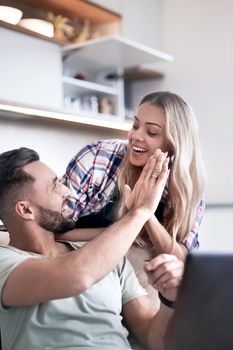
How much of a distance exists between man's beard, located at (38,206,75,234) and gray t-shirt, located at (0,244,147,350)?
13 cm

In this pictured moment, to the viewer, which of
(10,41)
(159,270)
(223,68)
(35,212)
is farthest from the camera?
(223,68)

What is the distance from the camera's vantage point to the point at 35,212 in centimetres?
154

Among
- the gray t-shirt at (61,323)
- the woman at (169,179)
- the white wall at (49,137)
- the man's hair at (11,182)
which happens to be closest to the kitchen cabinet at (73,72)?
the white wall at (49,137)

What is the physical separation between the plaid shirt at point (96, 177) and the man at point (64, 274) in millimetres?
429

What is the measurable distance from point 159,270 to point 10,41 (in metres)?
2.17

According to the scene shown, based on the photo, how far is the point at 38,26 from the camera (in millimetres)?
3176

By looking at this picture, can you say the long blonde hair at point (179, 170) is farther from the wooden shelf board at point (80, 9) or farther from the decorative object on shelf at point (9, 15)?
the wooden shelf board at point (80, 9)

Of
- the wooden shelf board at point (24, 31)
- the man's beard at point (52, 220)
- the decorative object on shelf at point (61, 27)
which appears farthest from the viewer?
the decorative object on shelf at point (61, 27)

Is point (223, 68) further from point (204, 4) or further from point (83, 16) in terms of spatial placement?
point (83, 16)

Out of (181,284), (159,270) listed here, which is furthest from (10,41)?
(181,284)

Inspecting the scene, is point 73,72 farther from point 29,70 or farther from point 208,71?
point 208,71

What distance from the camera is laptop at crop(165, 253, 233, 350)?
2.24ft

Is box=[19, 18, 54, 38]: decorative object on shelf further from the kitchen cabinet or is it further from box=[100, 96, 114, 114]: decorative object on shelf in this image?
box=[100, 96, 114, 114]: decorative object on shelf

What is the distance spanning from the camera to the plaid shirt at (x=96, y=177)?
6.71ft
